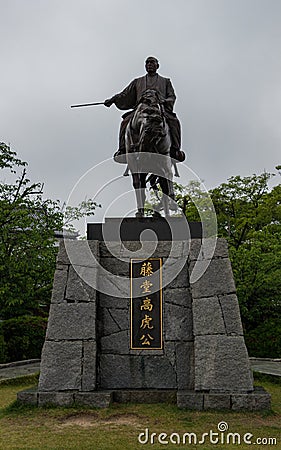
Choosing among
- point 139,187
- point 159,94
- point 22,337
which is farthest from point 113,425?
point 22,337

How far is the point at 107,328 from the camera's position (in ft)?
18.5

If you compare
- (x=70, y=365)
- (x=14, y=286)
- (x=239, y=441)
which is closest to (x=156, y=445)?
(x=239, y=441)

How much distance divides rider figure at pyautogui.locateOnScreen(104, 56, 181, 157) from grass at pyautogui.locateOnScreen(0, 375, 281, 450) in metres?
3.60

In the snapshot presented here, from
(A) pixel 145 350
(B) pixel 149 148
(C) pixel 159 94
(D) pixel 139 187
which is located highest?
(C) pixel 159 94

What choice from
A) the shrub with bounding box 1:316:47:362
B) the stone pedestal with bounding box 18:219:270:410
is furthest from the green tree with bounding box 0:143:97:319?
the stone pedestal with bounding box 18:219:270:410

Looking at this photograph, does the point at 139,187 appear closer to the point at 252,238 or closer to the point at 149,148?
the point at 149,148

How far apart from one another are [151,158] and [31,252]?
4766 millimetres

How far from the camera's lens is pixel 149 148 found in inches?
247

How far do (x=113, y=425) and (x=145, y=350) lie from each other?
3.89ft

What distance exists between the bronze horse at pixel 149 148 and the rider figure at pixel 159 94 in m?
0.21

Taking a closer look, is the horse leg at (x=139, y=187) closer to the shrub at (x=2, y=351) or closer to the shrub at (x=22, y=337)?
the shrub at (x=2, y=351)

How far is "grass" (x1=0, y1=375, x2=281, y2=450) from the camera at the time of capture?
3.85 metres

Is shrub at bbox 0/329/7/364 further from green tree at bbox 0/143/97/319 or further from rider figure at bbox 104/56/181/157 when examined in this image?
rider figure at bbox 104/56/181/157

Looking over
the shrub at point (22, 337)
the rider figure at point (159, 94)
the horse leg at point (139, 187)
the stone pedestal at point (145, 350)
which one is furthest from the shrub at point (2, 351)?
the rider figure at point (159, 94)
